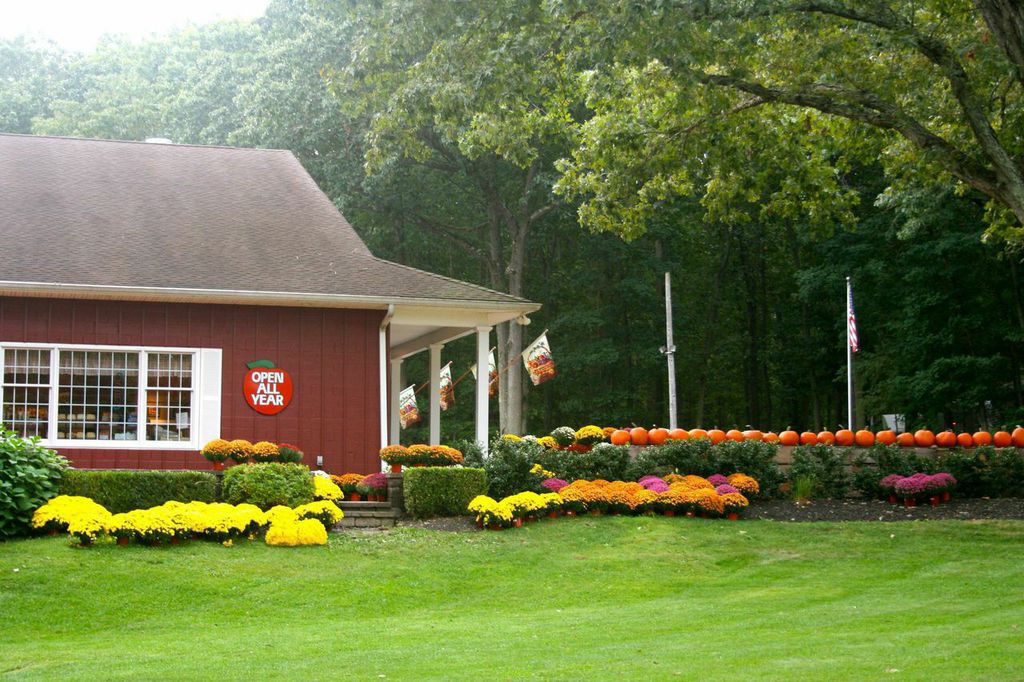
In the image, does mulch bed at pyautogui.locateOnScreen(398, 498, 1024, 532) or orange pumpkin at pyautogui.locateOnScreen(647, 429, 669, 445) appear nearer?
mulch bed at pyautogui.locateOnScreen(398, 498, 1024, 532)

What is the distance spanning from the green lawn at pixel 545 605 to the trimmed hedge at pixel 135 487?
5.04 ft

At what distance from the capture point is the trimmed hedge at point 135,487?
1497 centimetres

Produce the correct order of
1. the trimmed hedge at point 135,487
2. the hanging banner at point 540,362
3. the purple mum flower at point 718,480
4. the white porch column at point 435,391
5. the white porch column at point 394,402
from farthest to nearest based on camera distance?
the hanging banner at point 540,362, the white porch column at point 394,402, the white porch column at point 435,391, the purple mum flower at point 718,480, the trimmed hedge at point 135,487

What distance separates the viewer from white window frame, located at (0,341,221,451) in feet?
58.4

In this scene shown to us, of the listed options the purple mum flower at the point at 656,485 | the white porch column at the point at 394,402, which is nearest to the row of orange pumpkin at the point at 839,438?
the purple mum flower at the point at 656,485

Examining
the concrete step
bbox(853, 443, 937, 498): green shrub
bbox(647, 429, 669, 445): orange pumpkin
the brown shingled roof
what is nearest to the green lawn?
the concrete step

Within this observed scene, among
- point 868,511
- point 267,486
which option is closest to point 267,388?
point 267,486

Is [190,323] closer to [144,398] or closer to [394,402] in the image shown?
[144,398]

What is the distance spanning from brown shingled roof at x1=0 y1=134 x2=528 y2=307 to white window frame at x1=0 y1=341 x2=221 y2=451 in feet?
3.39

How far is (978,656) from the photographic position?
8.52 meters

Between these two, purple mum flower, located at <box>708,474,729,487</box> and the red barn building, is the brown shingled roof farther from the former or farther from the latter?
purple mum flower, located at <box>708,474,729,487</box>

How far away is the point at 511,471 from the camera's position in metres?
17.0

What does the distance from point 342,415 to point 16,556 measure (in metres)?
→ 6.91

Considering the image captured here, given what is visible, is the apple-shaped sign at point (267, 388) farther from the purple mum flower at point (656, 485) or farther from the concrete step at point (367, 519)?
the purple mum flower at point (656, 485)
